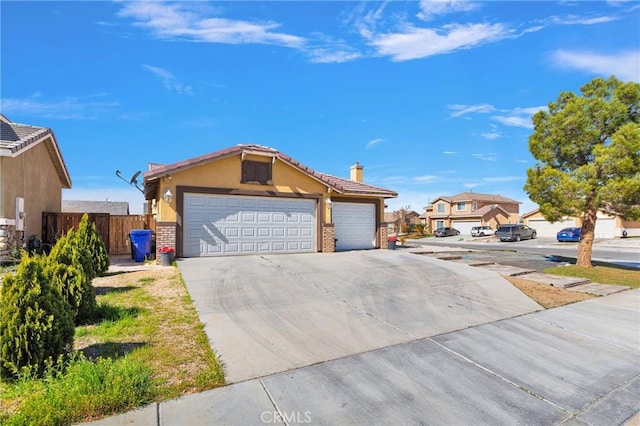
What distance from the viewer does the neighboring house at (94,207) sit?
35.1 metres

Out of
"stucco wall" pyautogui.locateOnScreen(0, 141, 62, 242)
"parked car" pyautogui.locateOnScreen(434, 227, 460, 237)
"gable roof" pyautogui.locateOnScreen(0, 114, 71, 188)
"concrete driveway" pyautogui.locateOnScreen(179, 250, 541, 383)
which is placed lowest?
"concrete driveway" pyautogui.locateOnScreen(179, 250, 541, 383)

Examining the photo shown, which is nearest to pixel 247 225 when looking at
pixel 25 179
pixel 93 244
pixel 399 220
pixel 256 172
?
pixel 256 172

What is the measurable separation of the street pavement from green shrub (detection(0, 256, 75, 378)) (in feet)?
4.02

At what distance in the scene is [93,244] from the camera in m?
8.12

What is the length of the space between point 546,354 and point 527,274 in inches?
279

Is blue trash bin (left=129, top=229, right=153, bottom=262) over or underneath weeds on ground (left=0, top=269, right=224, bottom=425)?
over

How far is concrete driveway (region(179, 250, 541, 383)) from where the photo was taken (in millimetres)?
4340

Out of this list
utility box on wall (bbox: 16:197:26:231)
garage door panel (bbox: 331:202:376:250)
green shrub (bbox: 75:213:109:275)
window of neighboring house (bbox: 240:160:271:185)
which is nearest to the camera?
green shrub (bbox: 75:213:109:275)

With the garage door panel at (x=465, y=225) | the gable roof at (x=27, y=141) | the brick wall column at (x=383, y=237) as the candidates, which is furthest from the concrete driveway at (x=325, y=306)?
the garage door panel at (x=465, y=225)

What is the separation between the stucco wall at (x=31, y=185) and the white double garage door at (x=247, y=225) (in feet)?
16.8

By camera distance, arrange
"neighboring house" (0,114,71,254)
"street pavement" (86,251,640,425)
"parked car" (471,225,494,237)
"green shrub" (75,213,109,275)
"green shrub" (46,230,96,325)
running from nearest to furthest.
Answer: "street pavement" (86,251,640,425)
"green shrub" (46,230,96,325)
"green shrub" (75,213,109,275)
"neighboring house" (0,114,71,254)
"parked car" (471,225,494,237)

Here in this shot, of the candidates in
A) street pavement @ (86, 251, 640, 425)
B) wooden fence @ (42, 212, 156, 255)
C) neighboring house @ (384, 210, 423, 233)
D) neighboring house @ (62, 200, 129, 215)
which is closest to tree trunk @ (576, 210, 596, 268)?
street pavement @ (86, 251, 640, 425)

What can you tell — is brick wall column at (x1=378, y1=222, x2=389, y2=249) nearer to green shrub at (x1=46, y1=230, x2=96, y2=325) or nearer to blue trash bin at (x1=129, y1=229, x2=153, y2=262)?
blue trash bin at (x1=129, y1=229, x2=153, y2=262)

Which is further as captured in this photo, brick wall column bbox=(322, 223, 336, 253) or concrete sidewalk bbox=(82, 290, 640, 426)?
brick wall column bbox=(322, 223, 336, 253)
